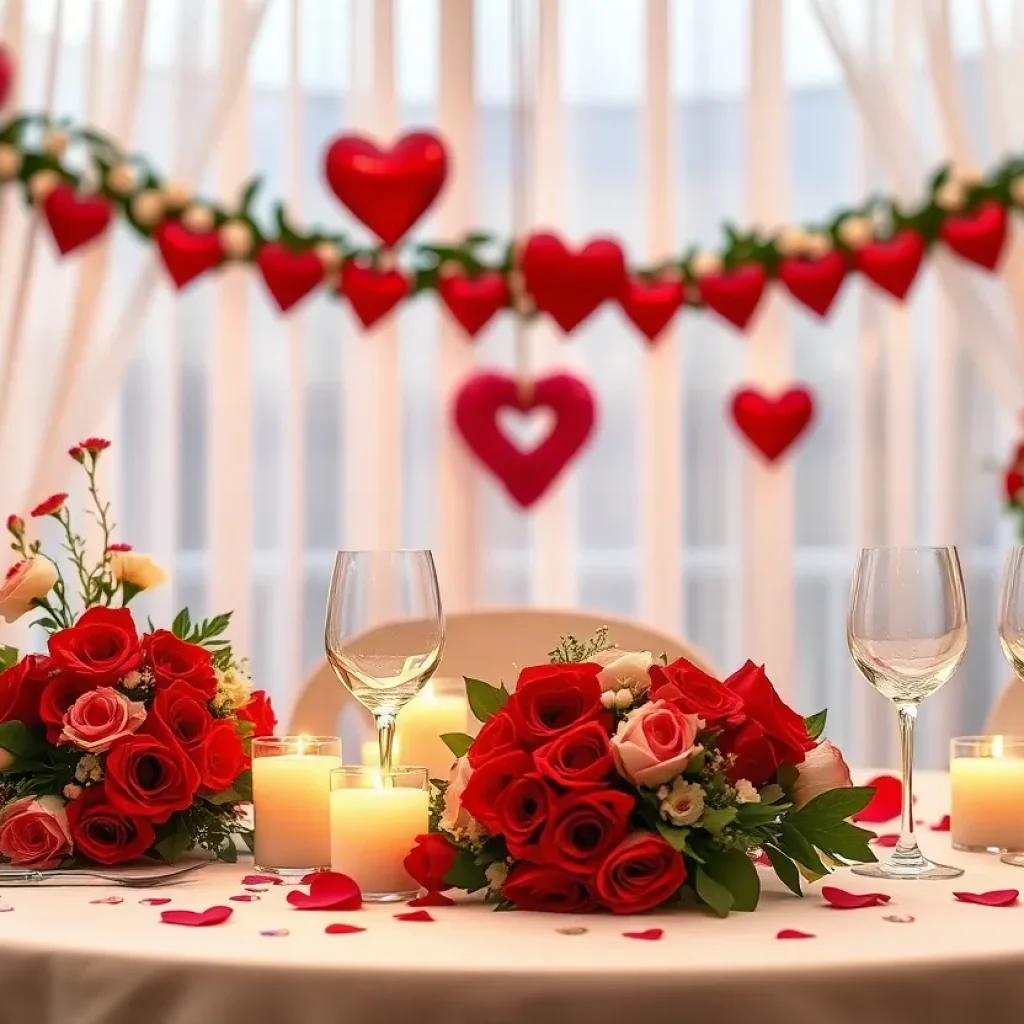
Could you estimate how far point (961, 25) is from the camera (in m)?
3.11

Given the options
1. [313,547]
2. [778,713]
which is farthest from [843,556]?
[778,713]

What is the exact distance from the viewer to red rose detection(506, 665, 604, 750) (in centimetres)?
103

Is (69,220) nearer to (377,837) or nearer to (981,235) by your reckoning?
(981,235)

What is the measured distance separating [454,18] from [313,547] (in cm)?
109

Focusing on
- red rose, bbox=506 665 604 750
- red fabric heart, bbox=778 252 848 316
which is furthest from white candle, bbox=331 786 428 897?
red fabric heart, bbox=778 252 848 316

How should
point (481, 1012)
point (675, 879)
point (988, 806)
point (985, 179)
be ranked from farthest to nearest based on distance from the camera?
point (985, 179), point (988, 806), point (675, 879), point (481, 1012)

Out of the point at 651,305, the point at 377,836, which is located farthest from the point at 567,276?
the point at 377,836

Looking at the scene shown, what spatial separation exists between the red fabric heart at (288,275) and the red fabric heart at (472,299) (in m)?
0.24

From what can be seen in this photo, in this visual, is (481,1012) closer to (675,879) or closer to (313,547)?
(675,879)

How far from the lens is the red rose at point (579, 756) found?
0.98 metres

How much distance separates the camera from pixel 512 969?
0.82 m

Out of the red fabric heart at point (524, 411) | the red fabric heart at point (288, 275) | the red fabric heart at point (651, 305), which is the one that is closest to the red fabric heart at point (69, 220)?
the red fabric heart at point (288, 275)

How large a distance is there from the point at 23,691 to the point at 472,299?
1.95 m

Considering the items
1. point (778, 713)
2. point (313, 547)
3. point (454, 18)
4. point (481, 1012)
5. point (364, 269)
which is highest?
point (454, 18)
